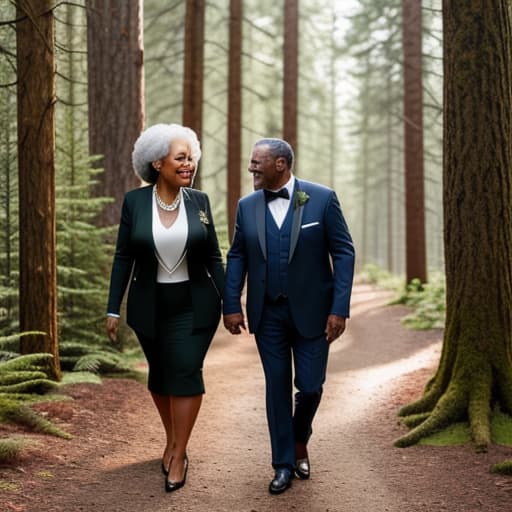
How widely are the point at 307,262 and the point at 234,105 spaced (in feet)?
46.1

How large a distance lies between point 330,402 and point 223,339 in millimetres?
4947

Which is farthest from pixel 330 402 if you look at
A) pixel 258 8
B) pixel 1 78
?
pixel 258 8

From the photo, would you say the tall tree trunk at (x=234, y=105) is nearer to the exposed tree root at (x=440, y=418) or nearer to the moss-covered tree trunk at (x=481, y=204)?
the moss-covered tree trunk at (x=481, y=204)

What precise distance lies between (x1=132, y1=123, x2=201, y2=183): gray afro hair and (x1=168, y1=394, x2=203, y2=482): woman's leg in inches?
69.1

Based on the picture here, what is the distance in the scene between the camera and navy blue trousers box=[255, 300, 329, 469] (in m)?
4.72

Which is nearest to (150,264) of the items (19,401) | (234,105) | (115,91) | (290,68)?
(19,401)

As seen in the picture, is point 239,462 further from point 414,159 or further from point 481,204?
point 414,159

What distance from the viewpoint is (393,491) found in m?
4.77

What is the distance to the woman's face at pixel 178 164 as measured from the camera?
486 centimetres

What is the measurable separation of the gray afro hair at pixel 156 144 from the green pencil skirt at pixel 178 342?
3.06 ft

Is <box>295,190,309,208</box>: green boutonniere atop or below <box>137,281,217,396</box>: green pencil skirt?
atop

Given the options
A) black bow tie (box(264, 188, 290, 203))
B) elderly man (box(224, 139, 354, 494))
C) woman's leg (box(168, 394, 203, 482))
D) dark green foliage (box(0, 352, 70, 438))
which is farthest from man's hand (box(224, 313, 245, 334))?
dark green foliage (box(0, 352, 70, 438))

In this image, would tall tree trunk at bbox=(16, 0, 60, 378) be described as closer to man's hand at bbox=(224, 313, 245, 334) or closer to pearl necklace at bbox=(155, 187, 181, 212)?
pearl necklace at bbox=(155, 187, 181, 212)

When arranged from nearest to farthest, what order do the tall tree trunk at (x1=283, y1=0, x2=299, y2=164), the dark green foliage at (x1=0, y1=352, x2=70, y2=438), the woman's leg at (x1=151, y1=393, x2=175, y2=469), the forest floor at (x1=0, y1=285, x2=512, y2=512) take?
1. the forest floor at (x1=0, y1=285, x2=512, y2=512)
2. the woman's leg at (x1=151, y1=393, x2=175, y2=469)
3. the dark green foliage at (x1=0, y1=352, x2=70, y2=438)
4. the tall tree trunk at (x1=283, y1=0, x2=299, y2=164)
